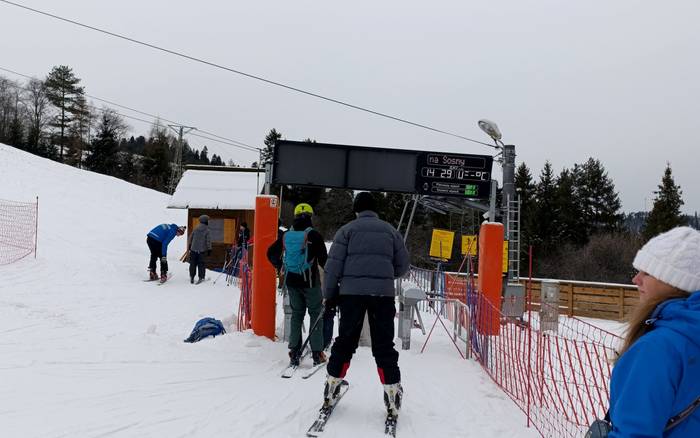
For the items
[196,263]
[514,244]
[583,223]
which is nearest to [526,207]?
[583,223]

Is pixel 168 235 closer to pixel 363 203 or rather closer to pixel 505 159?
pixel 505 159

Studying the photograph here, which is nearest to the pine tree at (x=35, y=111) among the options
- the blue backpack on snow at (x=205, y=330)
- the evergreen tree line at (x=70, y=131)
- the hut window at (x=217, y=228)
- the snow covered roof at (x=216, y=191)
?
the evergreen tree line at (x=70, y=131)

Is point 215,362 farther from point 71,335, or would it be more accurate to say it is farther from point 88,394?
point 71,335

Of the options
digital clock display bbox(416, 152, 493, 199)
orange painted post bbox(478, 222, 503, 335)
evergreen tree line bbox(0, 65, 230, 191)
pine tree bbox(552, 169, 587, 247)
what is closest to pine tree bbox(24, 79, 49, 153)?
evergreen tree line bbox(0, 65, 230, 191)

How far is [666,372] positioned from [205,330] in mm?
6796

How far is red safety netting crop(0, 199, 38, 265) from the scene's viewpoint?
45.2 ft

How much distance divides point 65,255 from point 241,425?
1362cm

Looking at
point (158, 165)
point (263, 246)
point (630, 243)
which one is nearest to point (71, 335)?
point (263, 246)

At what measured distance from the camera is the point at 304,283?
5801mm

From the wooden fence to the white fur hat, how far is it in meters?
17.2

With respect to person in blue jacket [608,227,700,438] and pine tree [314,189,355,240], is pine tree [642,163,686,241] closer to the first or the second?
pine tree [314,189,355,240]

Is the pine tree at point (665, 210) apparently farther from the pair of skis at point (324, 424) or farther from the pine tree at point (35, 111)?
the pine tree at point (35, 111)

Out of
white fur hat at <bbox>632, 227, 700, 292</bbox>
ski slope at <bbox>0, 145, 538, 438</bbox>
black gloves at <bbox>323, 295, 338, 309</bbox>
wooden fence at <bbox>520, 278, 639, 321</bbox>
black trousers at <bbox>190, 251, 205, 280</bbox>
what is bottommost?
wooden fence at <bbox>520, 278, 639, 321</bbox>

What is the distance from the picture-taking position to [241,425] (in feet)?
13.3
